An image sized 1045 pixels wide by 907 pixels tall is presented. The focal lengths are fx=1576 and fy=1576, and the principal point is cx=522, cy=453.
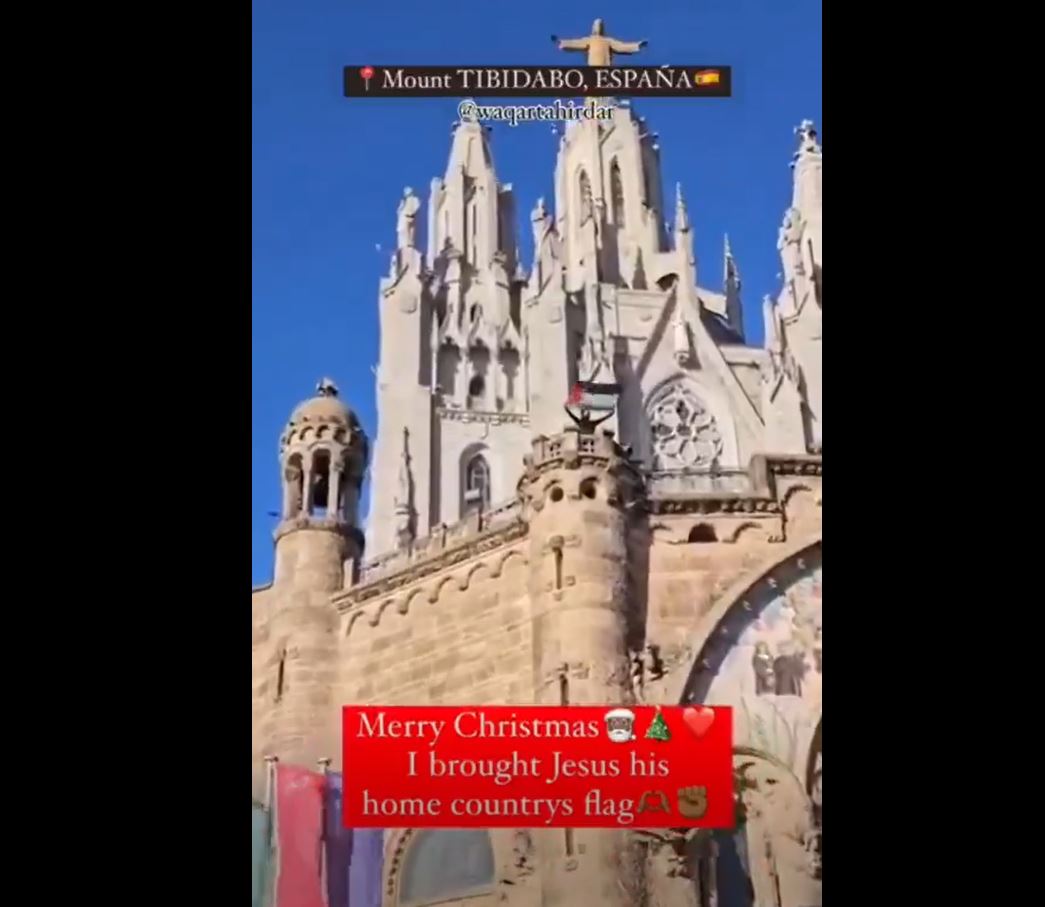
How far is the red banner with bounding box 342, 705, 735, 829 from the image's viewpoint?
8.36 m

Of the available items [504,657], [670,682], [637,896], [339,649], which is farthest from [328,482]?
[637,896]

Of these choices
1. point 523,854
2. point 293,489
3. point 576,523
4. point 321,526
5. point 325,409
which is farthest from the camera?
point 321,526

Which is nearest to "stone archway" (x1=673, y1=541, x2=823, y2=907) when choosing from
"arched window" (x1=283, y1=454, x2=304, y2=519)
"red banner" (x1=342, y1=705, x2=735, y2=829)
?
"red banner" (x1=342, y1=705, x2=735, y2=829)

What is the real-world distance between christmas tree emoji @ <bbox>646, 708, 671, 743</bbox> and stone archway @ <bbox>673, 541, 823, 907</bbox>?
297mm

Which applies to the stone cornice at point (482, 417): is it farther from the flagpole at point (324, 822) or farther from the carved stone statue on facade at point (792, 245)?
the flagpole at point (324, 822)

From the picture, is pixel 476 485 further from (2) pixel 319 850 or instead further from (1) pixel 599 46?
(1) pixel 599 46

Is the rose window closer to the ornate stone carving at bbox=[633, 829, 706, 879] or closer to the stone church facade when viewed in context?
the stone church facade

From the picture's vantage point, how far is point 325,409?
29.8 feet

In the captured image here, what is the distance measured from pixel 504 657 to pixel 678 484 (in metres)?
1.48

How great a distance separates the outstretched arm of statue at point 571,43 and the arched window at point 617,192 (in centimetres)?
69

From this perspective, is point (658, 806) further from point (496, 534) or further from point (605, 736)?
point (496, 534)

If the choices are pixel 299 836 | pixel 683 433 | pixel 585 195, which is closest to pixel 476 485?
pixel 683 433

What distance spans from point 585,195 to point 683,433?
159cm

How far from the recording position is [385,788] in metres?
8.40
